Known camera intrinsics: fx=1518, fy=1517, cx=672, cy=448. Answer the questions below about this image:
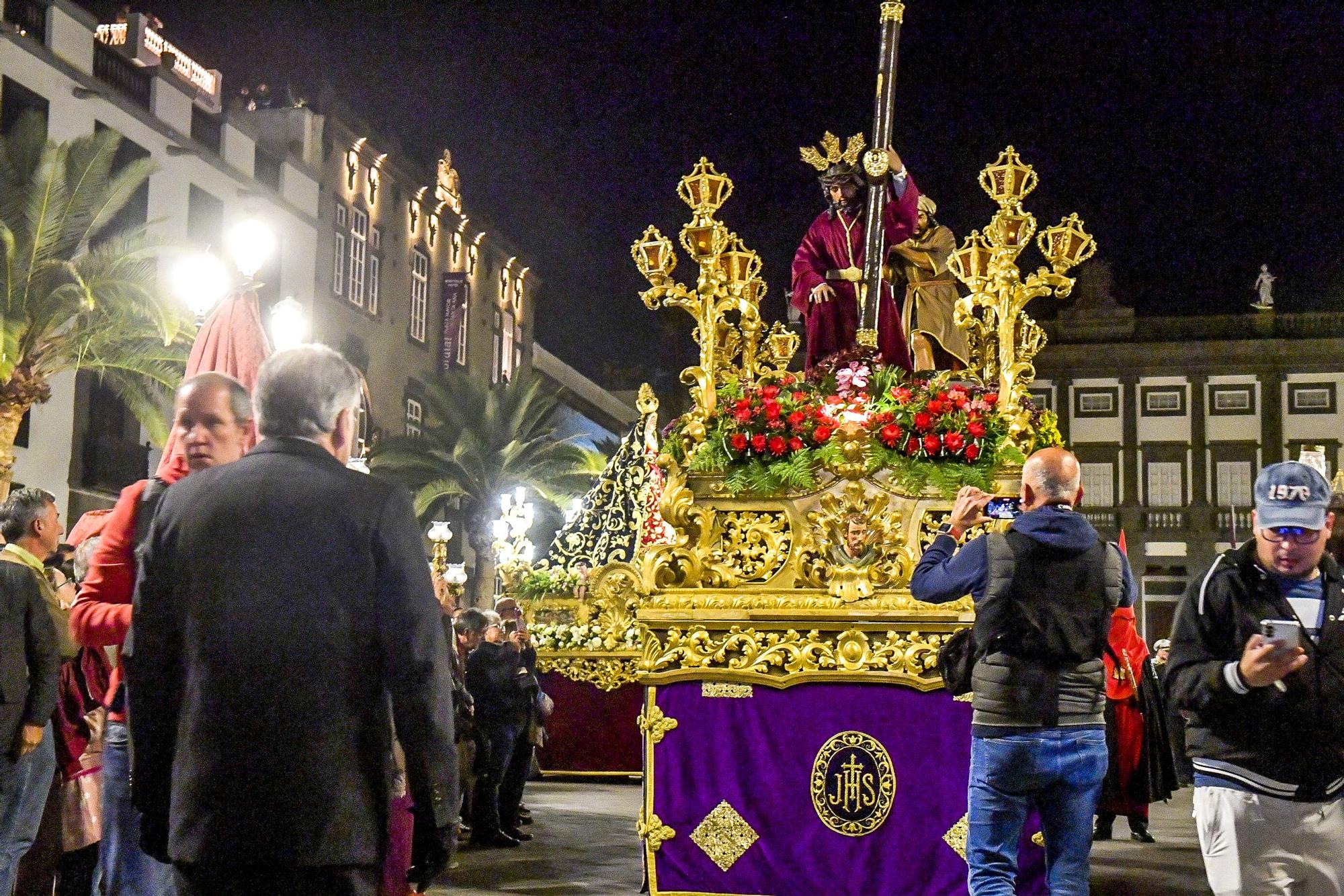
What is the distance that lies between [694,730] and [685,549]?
3.27 ft

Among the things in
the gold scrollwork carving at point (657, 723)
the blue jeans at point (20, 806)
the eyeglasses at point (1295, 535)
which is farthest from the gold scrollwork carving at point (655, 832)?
the eyeglasses at point (1295, 535)

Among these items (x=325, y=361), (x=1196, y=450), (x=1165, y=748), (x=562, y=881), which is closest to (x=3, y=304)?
(x=562, y=881)

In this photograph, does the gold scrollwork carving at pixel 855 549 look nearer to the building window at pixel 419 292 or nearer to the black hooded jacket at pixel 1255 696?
the black hooded jacket at pixel 1255 696

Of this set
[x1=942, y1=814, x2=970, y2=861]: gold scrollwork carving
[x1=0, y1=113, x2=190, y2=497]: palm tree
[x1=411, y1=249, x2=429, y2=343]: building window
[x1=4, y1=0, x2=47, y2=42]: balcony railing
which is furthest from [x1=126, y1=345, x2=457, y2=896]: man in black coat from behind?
[x1=411, y1=249, x2=429, y2=343]: building window

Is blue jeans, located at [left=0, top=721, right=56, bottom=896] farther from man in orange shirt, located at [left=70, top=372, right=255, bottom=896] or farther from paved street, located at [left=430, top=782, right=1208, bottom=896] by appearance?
paved street, located at [left=430, top=782, right=1208, bottom=896]

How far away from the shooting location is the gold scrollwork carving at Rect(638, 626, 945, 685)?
809cm

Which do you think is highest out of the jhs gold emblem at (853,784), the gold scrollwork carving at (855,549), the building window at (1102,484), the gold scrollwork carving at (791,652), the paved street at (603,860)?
the building window at (1102,484)

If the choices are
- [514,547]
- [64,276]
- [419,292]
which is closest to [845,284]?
[514,547]

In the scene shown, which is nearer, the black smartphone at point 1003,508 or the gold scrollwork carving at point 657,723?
the black smartphone at point 1003,508

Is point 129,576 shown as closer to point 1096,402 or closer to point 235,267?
point 235,267

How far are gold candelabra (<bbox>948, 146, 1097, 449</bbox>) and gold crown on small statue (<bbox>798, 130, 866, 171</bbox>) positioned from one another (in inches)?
43.4

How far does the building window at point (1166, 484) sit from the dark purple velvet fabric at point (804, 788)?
157 ft

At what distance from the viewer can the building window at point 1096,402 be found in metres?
53.7

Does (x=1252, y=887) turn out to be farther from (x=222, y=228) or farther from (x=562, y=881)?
(x=222, y=228)
